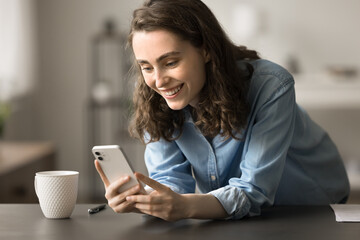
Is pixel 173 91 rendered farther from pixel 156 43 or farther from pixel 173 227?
pixel 173 227

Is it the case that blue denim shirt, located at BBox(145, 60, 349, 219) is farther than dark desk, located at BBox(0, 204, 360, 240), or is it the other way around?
blue denim shirt, located at BBox(145, 60, 349, 219)

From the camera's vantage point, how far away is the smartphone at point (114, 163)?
133 centimetres

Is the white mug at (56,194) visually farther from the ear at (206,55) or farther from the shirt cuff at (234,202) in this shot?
the ear at (206,55)

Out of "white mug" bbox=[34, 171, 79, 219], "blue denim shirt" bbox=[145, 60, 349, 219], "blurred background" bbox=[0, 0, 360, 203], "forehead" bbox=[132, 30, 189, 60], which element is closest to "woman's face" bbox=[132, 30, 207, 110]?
"forehead" bbox=[132, 30, 189, 60]

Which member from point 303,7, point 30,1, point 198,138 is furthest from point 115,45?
point 198,138

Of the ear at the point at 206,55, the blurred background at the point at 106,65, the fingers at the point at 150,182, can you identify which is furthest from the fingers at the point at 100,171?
the blurred background at the point at 106,65

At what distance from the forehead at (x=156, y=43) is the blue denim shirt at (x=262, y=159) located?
27 centimetres

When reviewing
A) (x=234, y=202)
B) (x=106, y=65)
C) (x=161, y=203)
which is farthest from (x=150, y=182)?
(x=106, y=65)

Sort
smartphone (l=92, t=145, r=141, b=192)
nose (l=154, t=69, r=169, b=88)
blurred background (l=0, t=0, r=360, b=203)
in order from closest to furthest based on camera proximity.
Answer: smartphone (l=92, t=145, r=141, b=192) → nose (l=154, t=69, r=169, b=88) → blurred background (l=0, t=0, r=360, b=203)

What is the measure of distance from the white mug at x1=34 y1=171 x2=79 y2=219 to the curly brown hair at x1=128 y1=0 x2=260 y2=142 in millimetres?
311

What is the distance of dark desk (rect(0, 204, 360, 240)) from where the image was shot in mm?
1214

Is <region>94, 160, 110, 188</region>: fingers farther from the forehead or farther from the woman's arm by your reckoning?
the forehead

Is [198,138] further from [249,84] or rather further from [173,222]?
[173,222]

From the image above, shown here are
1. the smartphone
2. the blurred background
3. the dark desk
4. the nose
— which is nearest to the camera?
the dark desk
